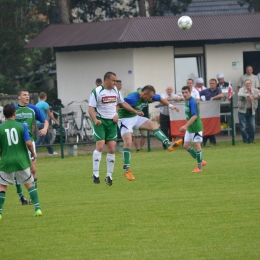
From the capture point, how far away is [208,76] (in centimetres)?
2864

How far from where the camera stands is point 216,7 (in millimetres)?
40719

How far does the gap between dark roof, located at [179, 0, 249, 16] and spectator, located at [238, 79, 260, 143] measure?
52.9 ft

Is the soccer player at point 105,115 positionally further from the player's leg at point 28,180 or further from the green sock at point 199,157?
the player's leg at point 28,180

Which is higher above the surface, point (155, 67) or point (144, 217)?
point (155, 67)

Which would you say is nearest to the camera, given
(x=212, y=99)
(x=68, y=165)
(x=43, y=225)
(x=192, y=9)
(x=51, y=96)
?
(x=43, y=225)

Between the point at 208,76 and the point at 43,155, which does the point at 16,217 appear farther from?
the point at 208,76

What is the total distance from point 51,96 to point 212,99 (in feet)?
34.4

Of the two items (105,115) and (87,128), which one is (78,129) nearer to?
(87,128)

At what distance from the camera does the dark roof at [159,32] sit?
1087 inches

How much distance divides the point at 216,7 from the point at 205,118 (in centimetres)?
1763

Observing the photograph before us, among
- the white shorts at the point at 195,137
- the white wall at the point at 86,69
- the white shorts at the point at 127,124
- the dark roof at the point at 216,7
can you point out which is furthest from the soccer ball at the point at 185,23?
the dark roof at the point at 216,7

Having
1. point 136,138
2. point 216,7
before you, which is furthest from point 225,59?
point 216,7

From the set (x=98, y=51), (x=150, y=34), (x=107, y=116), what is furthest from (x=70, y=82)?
(x=107, y=116)

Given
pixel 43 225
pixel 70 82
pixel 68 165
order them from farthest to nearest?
pixel 70 82 < pixel 68 165 < pixel 43 225
